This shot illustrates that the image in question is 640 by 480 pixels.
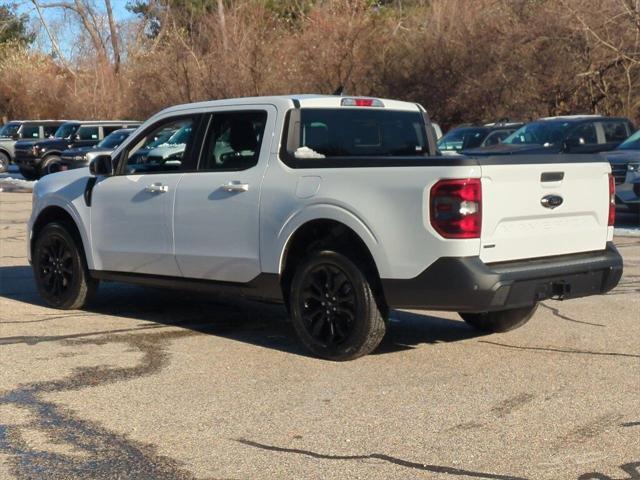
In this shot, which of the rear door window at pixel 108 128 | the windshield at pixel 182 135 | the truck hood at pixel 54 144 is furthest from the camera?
the rear door window at pixel 108 128

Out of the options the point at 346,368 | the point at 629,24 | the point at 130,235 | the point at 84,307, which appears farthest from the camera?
the point at 629,24

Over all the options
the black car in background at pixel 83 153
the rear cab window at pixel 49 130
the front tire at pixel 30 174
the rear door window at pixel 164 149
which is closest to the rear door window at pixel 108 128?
the front tire at pixel 30 174

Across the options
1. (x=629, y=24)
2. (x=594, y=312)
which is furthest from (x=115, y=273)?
(x=629, y=24)

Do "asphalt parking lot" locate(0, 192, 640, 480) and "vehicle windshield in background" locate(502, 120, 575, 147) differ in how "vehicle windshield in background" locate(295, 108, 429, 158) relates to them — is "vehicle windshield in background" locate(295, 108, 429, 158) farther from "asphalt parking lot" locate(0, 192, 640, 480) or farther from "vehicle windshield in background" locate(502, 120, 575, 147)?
"vehicle windshield in background" locate(502, 120, 575, 147)

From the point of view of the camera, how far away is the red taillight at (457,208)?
269 inches

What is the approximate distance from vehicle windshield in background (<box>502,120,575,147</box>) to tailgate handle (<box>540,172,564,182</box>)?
12.7 meters

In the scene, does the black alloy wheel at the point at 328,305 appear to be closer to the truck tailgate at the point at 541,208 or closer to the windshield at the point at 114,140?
the truck tailgate at the point at 541,208

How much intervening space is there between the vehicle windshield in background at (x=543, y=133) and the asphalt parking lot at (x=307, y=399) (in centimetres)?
1078

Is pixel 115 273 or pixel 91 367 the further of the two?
pixel 115 273

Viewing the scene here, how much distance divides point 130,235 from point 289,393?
279 cm

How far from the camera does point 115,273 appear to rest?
9.20 metres

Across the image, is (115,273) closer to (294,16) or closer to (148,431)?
(148,431)

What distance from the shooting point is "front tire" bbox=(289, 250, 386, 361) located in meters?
7.35

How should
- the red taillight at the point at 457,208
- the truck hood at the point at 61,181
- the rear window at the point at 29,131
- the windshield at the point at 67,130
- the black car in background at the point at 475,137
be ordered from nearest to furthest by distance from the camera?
the red taillight at the point at 457,208, the truck hood at the point at 61,181, the black car in background at the point at 475,137, the windshield at the point at 67,130, the rear window at the point at 29,131
